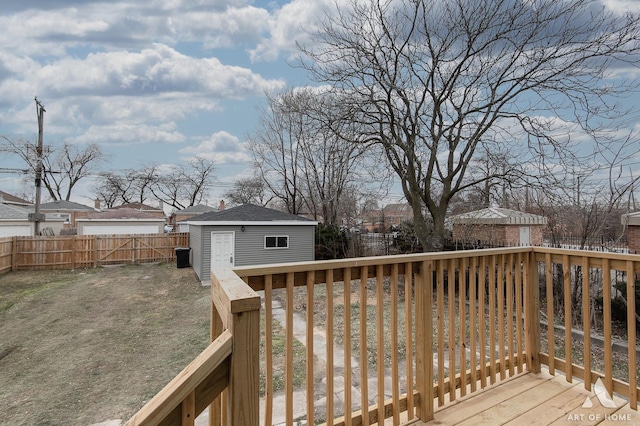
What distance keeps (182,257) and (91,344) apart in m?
8.05

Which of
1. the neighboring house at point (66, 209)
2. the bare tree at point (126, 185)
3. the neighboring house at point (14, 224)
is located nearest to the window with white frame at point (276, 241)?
the neighboring house at point (14, 224)

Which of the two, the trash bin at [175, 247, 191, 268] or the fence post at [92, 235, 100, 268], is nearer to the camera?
the trash bin at [175, 247, 191, 268]

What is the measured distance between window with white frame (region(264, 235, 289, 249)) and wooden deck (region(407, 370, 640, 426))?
1042 cm

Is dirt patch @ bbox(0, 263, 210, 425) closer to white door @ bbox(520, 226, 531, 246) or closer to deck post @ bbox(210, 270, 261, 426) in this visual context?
deck post @ bbox(210, 270, 261, 426)

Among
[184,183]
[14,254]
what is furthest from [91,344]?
[184,183]

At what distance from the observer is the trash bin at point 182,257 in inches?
525

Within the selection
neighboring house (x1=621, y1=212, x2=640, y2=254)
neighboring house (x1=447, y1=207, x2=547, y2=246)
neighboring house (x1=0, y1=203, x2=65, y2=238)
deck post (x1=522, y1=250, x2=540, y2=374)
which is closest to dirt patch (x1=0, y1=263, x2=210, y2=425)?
deck post (x1=522, y1=250, x2=540, y2=374)

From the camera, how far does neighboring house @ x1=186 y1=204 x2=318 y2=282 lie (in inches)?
445

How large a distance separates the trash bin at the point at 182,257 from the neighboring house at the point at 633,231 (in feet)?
43.9

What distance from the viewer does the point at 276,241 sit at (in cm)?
1231

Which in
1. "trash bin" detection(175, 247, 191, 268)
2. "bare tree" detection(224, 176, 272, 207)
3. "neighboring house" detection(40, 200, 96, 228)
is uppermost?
"bare tree" detection(224, 176, 272, 207)

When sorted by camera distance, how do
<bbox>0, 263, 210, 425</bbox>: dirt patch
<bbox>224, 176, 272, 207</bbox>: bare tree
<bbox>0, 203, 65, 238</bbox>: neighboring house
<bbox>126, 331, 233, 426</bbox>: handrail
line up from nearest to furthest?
<bbox>126, 331, 233, 426</bbox>: handrail → <bbox>0, 263, 210, 425</bbox>: dirt patch → <bbox>0, 203, 65, 238</bbox>: neighboring house → <bbox>224, 176, 272, 207</bbox>: bare tree

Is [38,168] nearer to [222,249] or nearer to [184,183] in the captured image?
[222,249]

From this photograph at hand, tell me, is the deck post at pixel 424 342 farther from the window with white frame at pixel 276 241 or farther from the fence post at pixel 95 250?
the fence post at pixel 95 250
